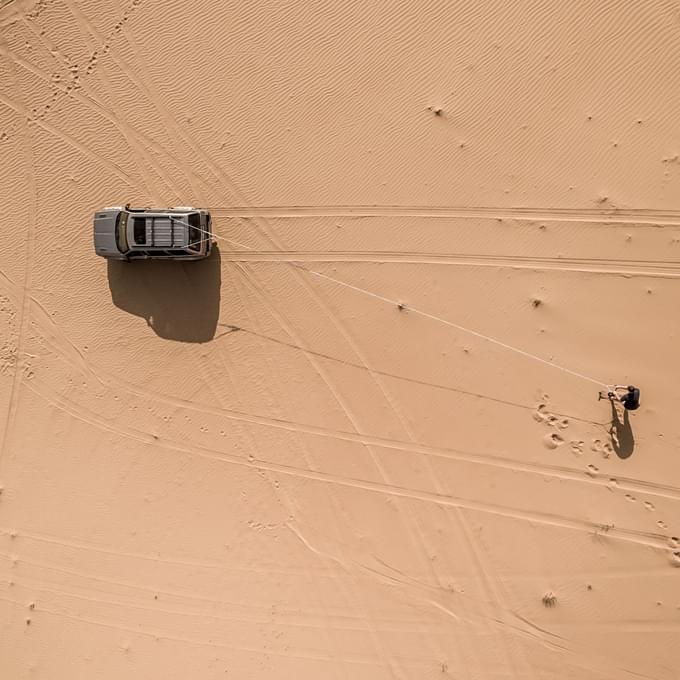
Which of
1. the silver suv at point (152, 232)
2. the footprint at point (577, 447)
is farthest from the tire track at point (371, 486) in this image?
the silver suv at point (152, 232)

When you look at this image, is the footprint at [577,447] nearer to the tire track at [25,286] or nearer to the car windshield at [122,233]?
the car windshield at [122,233]

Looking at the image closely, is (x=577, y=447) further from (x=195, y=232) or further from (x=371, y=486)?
(x=195, y=232)

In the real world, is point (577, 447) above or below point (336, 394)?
below

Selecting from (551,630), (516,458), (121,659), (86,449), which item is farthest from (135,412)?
(551,630)

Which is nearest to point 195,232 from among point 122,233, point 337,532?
point 122,233

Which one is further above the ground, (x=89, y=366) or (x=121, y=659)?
(x=89, y=366)

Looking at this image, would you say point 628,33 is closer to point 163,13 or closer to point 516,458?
point 516,458

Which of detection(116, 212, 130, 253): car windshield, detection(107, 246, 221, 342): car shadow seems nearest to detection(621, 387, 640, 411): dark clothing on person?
detection(107, 246, 221, 342): car shadow
